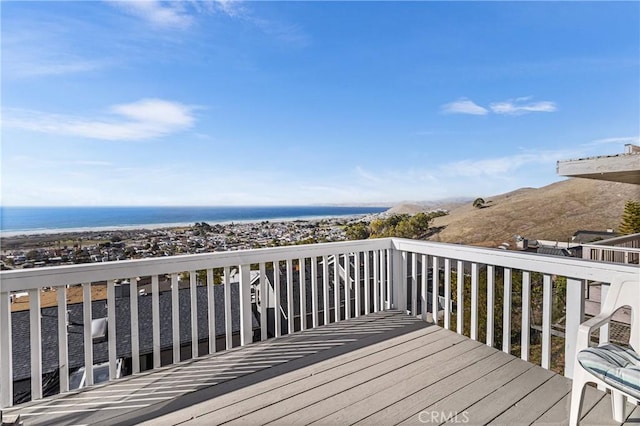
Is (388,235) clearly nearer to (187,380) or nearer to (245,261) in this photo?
(245,261)

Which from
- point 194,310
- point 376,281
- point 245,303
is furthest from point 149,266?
point 376,281

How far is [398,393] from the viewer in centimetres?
191

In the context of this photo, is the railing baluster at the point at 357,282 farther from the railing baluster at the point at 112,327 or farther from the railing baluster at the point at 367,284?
the railing baluster at the point at 112,327

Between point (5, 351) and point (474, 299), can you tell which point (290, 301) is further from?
point (5, 351)

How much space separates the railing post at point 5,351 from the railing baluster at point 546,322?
134 inches

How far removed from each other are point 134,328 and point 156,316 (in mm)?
156

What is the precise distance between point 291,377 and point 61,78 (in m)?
3.22

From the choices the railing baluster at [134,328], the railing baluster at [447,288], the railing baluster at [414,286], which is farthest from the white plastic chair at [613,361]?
the railing baluster at [134,328]

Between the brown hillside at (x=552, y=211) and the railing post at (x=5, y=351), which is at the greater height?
the brown hillside at (x=552, y=211)

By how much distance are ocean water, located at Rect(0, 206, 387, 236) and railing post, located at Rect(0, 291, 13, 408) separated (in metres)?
0.71

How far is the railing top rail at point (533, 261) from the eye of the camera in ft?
6.02

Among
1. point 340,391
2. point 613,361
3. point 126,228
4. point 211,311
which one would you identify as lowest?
point 340,391

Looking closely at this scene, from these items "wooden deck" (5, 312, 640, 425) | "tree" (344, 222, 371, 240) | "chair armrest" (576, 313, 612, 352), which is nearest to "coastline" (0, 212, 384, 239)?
"tree" (344, 222, 371, 240)
